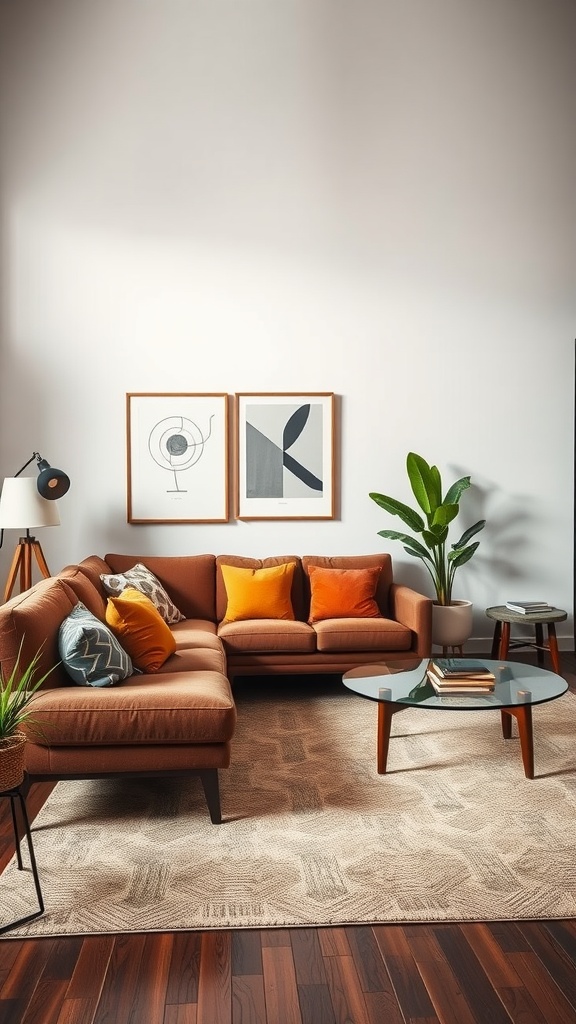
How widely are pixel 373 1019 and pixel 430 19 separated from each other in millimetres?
6125

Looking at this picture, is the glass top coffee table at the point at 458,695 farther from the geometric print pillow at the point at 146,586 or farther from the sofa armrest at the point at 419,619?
the geometric print pillow at the point at 146,586

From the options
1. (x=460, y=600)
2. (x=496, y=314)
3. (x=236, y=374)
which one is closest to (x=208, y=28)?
(x=236, y=374)

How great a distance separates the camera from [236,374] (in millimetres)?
5844

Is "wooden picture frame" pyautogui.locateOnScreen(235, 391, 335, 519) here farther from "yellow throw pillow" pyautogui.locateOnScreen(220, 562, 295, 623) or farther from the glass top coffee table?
the glass top coffee table

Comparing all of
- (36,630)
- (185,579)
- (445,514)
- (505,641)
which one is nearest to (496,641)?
(505,641)

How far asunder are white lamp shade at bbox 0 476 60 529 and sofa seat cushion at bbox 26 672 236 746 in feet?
6.82

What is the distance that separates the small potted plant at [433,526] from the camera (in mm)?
5480

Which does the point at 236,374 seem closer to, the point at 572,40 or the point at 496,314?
the point at 496,314

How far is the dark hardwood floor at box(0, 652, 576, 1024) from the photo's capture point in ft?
6.64

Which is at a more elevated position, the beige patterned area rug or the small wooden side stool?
the small wooden side stool

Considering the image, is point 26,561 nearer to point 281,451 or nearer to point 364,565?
point 281,451

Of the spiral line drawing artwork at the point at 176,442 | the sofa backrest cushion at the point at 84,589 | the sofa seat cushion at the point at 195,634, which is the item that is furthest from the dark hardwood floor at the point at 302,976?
the spiral line drawing artwork at the point at 176,442

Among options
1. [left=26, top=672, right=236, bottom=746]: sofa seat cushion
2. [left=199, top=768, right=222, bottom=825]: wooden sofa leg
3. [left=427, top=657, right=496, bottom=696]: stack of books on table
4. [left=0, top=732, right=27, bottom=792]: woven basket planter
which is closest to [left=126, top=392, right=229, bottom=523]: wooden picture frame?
[left=427, top=657, right=496, bottom=696]: stack of books on table

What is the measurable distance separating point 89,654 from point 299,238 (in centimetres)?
361
